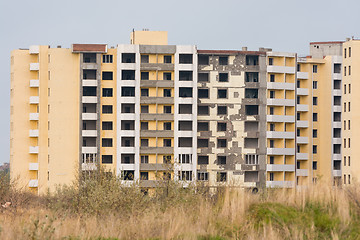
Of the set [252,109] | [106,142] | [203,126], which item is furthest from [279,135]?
[106,142]

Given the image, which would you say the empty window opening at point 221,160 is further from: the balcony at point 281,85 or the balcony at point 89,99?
the balcony at point 89,99

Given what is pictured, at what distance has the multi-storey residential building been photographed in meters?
93.8

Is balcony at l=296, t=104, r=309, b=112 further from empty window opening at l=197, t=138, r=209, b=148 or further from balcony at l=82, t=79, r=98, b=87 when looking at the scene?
balcony at l=82, t=79, r=98, b=87

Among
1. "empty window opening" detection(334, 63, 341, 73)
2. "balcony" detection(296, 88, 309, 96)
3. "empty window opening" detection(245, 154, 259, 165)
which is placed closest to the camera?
"empty window opening" detection(245, 154, 259, 165)

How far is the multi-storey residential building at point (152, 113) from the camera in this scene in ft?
308

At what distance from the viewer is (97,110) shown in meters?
94.2

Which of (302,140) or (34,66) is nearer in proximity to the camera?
(34,66)

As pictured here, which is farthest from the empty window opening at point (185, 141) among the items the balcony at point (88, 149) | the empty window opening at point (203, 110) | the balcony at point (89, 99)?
the balcony at point (89, 99)

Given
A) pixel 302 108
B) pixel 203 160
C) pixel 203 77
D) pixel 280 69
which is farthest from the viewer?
pixel 302 108

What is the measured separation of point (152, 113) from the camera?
312 feet

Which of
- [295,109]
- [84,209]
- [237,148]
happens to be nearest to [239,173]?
[237,148]

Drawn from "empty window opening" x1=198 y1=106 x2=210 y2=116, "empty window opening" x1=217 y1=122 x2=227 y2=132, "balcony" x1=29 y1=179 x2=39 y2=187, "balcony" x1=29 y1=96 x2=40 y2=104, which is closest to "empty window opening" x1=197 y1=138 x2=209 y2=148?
"empty window opening" x1=217 y1=122 x2=227 y2=132

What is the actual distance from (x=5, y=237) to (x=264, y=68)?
7862 cm

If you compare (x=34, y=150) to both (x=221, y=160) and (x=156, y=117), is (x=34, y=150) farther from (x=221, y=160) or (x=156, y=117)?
(x=221, y=160)
